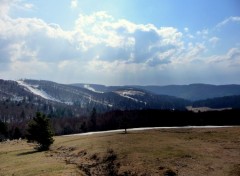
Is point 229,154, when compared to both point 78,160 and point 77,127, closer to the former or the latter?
point 78,160

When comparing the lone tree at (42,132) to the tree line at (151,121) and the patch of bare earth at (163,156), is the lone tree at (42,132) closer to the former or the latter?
the patch of bare earth at (163,156)

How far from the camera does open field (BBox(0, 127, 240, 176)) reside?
39959mm

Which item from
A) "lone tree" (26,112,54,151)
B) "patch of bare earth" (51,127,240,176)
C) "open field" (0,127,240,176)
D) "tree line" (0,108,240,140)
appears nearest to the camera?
"patch of bare earth" (51,127,240,176)

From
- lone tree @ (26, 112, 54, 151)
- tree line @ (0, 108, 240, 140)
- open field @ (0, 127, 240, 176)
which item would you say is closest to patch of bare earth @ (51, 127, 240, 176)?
open field @ (0, 127, 240, 176)

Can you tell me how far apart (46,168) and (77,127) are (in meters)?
145

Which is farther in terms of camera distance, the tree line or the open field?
the tree line

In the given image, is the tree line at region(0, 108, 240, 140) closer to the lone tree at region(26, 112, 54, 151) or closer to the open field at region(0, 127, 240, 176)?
the lone tree at region(26, 112, 54, 151)

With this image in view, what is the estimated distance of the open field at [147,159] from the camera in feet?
131

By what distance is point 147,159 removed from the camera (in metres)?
45.2

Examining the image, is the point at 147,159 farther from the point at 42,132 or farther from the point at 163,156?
the point at 42,132

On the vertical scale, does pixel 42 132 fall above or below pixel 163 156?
above

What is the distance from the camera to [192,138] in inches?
2379

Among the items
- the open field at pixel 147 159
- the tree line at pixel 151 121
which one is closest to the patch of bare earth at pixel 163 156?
the open field at pixel 147 159

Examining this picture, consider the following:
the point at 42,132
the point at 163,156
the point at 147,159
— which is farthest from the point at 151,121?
the point at 147,159
